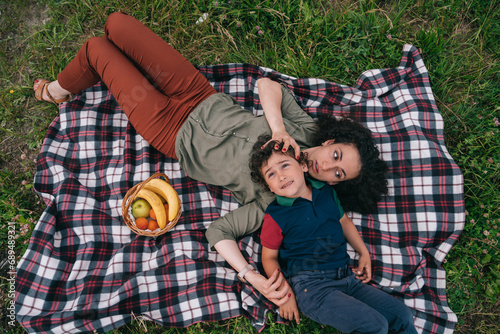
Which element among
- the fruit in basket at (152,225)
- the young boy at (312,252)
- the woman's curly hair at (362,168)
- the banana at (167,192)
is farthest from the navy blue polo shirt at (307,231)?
the fruit in basket at (152,225)

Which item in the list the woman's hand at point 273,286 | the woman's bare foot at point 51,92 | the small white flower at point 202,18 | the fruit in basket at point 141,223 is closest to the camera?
the woman's hand at point 273,286

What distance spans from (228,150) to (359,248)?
1.81 metres

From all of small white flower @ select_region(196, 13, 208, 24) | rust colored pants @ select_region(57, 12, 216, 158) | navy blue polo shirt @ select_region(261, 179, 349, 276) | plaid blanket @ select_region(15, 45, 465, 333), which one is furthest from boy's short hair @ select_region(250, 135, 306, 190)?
small white flower @ select_region(196, 13, 208, 24)

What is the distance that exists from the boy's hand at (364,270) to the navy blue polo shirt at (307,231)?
0.87ft

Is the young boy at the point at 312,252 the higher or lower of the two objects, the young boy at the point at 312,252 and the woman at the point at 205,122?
the lower

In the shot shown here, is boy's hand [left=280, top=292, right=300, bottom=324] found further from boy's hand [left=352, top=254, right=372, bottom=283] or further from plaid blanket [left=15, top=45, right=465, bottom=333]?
boy's hand [left=352, top=254, right=372, bottom=283]

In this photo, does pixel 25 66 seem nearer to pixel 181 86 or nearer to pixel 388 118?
pixel 181 86

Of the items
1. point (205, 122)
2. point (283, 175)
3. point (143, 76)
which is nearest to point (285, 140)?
point (283, 175)

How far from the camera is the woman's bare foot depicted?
3932 mm

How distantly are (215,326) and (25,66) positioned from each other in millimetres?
4263

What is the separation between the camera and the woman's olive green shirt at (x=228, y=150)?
132 inches

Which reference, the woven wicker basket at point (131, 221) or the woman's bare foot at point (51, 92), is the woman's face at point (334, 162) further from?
the woman's bare foot at point (51, 92)

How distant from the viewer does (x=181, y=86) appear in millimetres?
3602

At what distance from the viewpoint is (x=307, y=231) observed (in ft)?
10.4
